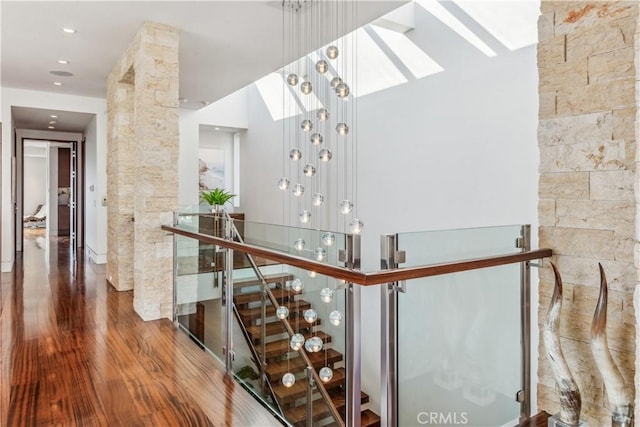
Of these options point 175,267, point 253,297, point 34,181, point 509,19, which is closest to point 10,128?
point 175,267

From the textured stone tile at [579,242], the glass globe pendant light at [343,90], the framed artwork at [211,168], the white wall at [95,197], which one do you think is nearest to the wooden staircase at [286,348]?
the textured stone tile at [579,242]

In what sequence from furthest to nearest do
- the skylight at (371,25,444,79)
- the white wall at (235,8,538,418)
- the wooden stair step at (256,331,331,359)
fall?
the skylight at (371,25,444,79) → the white wall at (235,8,538,418) → the wooden stair step at (256,331,331,359)

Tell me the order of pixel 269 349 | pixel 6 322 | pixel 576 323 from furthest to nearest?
pixel 6 322 → pixel 269 349 → pixel 576 323

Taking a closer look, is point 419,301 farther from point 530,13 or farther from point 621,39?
point 530,13

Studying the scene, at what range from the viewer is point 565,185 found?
206cm

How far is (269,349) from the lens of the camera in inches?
103

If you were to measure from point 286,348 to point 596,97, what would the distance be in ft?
6.74

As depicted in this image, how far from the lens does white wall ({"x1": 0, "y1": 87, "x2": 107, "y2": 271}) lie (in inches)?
248

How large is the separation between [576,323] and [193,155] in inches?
295

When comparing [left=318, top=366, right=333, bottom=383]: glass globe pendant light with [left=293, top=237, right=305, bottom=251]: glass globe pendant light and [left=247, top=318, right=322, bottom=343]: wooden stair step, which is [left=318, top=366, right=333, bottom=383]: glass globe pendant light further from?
[left=293, top=237, right=305, bottom=251]: glass globe pendant light

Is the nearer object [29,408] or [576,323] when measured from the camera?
[576,323]

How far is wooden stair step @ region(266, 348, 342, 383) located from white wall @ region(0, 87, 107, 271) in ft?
17.8

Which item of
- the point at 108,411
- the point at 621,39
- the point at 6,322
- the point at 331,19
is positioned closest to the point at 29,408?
the point at 108,411

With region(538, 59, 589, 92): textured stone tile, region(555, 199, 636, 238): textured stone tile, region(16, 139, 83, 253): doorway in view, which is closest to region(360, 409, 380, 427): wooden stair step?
region(555, 199, 636, 238): textured stone tile
